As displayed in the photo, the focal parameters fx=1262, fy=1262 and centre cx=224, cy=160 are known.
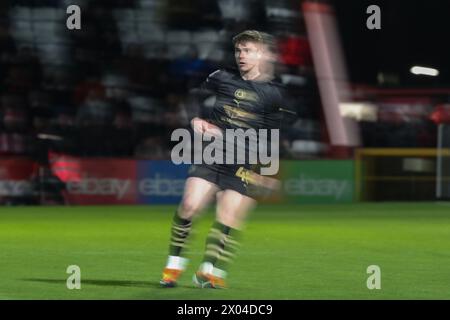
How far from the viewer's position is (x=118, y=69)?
76.7 ft

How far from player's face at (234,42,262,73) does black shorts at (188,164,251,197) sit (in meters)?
0.81

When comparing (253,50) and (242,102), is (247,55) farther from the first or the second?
(242,102)

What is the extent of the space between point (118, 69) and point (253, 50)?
13540 millimetres

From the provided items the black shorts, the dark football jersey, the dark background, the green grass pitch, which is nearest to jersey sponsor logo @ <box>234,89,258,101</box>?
the dark football jersey

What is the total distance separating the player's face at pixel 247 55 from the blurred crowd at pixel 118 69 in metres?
12.1

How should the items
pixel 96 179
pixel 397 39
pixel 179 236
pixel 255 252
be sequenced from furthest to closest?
1. pixel 397 39
2. pixel 96 179
3. pixel 255 252
4. pixel 179 236

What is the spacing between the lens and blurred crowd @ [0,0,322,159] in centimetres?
2244

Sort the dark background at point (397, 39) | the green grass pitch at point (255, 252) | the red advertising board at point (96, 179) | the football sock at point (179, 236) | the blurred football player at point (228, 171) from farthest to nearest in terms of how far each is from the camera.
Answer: the dark background at point (397, 39) < the red advertising board at point (96, 179) < the green grass pitch at point (255, 252) < the football sock at point (179, 236) < the blurred football player at point (228, 171)

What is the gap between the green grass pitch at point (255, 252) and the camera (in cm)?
1062

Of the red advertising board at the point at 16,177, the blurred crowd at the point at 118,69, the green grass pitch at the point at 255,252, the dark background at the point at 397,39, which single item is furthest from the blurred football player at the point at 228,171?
the dark background at the point at 397,39

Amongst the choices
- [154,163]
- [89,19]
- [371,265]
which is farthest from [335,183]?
[371,265]

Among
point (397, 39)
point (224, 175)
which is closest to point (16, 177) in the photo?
point (397, 39)

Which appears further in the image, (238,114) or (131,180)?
(131,180)

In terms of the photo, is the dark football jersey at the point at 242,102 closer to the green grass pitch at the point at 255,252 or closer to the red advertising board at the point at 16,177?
the green grass pitch at the point at 255,252
